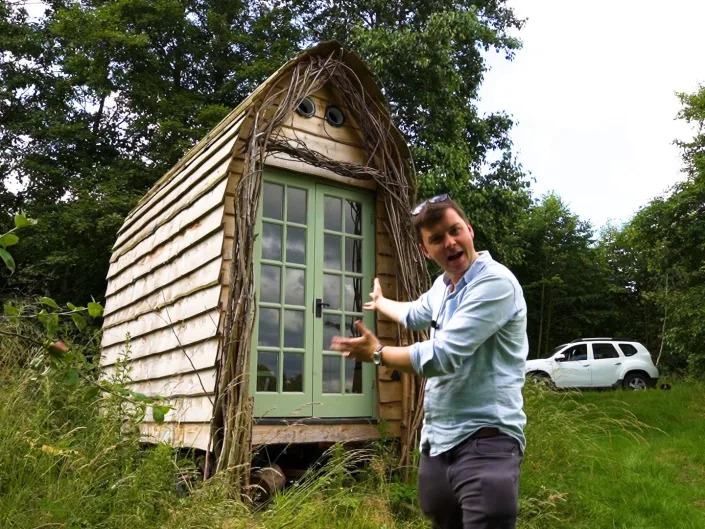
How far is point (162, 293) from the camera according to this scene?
223 inches

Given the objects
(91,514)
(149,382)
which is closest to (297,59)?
(149,382)

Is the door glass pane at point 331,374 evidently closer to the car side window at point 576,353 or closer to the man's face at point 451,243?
the man's face at point 451,243

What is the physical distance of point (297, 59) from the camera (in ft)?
16.6

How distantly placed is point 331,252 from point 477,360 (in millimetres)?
3393

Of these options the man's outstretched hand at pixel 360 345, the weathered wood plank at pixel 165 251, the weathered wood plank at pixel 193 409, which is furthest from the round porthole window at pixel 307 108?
the man's outstretched hand at pixel 360 345

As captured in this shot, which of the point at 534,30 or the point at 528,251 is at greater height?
the point at 534,30

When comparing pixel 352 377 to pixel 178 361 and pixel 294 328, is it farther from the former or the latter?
pixel 178 361

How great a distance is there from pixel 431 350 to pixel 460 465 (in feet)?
1.25

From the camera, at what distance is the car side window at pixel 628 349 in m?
15.9

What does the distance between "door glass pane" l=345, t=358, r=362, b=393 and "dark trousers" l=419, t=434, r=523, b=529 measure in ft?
10.0

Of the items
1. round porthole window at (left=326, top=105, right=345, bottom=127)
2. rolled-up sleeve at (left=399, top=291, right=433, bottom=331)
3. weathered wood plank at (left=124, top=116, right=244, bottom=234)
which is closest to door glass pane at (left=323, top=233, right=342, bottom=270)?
round porthole window at (left=326, top=105, right=345, bottom=127)

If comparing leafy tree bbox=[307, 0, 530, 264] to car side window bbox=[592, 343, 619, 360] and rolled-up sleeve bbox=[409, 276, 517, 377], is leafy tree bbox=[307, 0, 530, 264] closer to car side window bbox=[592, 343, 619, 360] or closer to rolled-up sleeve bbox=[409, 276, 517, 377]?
car side window bbox=[592, 343, 619, 360]

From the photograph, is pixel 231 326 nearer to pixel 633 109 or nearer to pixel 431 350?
pixel 431 350

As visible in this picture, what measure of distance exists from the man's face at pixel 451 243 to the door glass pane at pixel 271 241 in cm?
295
